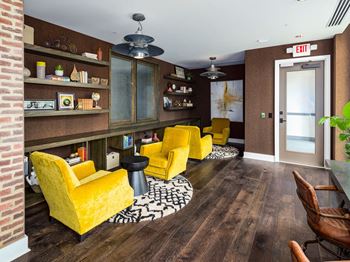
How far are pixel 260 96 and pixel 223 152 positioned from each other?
6.03 ft

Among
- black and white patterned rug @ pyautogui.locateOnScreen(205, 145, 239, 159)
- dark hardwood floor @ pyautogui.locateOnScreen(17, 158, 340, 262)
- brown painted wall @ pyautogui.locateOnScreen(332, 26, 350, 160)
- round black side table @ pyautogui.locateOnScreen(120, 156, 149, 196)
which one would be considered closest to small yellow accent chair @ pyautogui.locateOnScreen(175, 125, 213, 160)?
black and white patterned rug @ pyautogui.locateOnScreen(205, 145, 239, 159)

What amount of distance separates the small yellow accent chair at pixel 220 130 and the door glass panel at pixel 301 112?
6.52 feet

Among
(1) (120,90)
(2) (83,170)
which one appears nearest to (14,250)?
(2) (83,170)

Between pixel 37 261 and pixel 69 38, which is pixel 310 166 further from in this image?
pixel 69 38

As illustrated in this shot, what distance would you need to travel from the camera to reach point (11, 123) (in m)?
1.90

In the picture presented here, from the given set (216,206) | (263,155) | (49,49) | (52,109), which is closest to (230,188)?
(216,206)

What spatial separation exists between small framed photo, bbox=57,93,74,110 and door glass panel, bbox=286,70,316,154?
4.73 meters

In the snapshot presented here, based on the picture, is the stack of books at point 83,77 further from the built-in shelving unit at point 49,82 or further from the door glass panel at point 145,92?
the door glass panel at point 145,92

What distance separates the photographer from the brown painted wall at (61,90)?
328 centimetres

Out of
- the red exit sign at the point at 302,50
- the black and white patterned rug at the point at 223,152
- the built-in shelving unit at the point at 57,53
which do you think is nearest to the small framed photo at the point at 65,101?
the built-in shelving unit at the point at 57,53

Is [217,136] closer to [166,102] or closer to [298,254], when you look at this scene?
[166,102]

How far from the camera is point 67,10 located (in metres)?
3.08

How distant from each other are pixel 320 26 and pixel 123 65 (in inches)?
163

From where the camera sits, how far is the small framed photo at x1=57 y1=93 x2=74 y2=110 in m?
3.51
